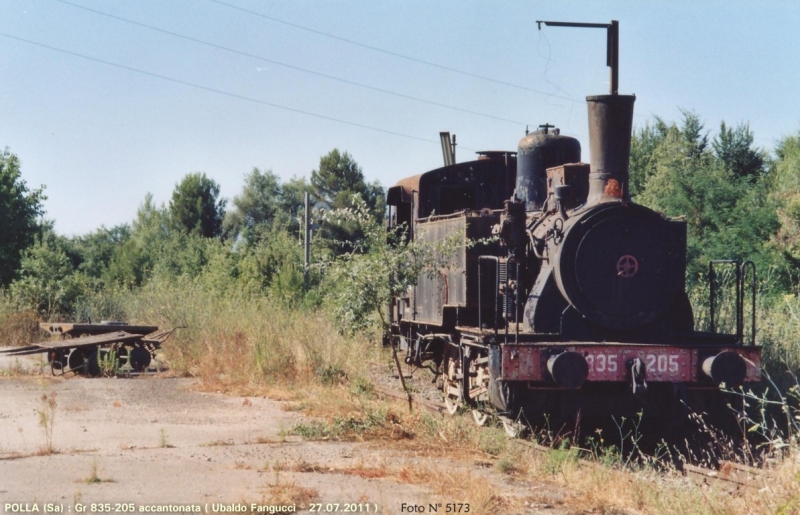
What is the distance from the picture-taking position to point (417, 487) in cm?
661

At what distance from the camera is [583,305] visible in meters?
8.99

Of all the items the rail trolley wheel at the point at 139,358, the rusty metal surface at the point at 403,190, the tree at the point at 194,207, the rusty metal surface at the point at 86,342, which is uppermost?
the tree at the point at 194,207

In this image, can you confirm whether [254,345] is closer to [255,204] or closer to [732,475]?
[732,475]

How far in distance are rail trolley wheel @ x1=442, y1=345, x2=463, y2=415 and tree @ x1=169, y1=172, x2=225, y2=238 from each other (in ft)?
186

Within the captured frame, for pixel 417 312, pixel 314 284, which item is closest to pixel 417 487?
pixel 417 312

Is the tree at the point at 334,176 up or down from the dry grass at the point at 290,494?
up

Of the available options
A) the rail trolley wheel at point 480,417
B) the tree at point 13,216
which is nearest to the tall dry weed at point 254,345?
the rail trolley wheel at point 480,417

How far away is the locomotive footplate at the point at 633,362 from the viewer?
8297mm

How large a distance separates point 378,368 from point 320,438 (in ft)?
21.0

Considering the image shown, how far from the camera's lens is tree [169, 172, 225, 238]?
66875mm

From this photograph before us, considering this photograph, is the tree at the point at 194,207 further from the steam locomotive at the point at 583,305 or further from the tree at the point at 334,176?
the steam locomotive at the point at 583,305

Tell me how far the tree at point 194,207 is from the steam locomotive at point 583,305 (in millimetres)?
57573

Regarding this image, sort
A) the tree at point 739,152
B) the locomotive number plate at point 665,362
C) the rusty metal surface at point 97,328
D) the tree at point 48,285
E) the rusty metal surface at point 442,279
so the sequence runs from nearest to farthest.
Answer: the locomotive number plate at point 665,362 → the rusty metal surface at point 442,279 → the rusty metal surface at point 97,328 → the tree at point 48,285 → the tree at point 739,152

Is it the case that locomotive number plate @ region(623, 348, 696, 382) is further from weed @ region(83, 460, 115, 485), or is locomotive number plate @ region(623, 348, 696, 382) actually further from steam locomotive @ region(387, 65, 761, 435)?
weed @ region(83, 460, 115, 485)
